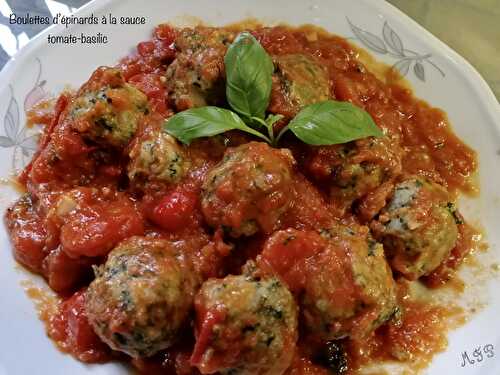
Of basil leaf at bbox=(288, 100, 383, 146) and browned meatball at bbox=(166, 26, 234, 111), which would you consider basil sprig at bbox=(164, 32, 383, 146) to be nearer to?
basil leaf at bbox=(288, 100, 383, 146)

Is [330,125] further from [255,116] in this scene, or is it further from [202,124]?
[202,124]

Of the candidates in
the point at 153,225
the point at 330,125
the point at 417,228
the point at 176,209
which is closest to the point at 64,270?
the point at 153,225

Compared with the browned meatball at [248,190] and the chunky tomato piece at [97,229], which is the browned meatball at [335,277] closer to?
the browned meatball at [248,190]

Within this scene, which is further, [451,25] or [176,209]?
[451,25]

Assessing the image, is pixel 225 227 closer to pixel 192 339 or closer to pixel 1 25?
pixel 192 339

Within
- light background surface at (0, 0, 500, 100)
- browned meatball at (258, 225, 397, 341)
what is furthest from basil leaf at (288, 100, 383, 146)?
light background surface at (0, 0, 500, 100)

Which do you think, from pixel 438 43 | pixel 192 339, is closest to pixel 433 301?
pixel 192 339
